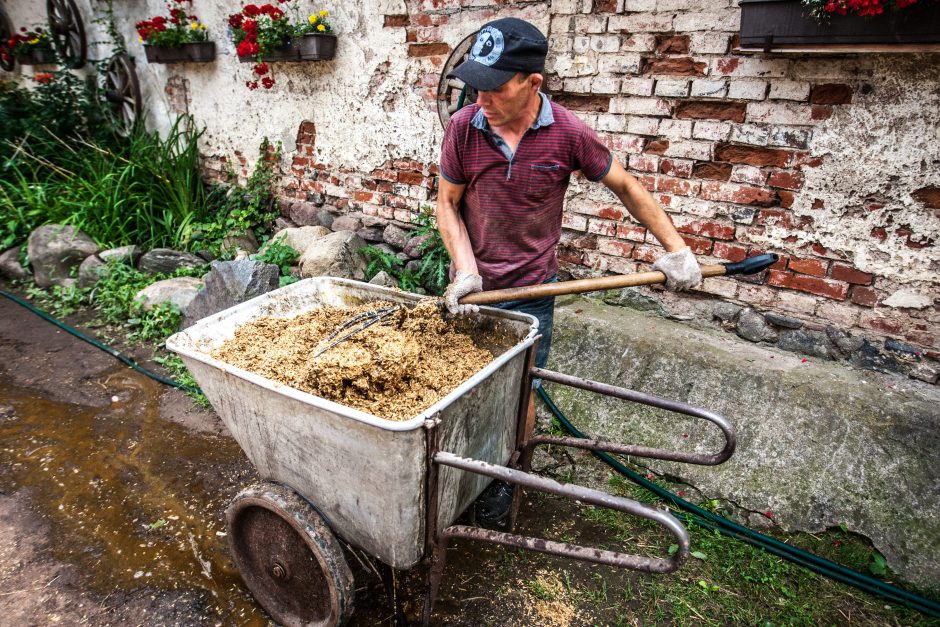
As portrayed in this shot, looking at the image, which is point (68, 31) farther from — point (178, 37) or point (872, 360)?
point (872, 360)

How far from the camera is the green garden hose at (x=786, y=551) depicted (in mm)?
1934

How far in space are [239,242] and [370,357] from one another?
3.28m

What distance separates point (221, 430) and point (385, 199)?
6.31ft

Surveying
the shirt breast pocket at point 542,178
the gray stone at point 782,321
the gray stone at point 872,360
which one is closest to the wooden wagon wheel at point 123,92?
the shirt breast pocket at point 542,178

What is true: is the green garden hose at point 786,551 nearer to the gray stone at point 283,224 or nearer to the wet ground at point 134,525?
the wet ground at point 134,525

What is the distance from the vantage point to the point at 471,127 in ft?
6.61

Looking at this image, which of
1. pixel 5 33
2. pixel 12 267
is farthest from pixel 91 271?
pixel 5 33

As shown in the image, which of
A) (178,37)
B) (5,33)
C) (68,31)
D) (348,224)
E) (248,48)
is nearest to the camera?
(248,48)

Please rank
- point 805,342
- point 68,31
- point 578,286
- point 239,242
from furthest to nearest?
point 68,31 < point 239,242 < point 805,342 < point 578,286

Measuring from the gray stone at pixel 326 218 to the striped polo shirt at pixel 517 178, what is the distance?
2.34 m

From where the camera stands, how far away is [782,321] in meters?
2.62

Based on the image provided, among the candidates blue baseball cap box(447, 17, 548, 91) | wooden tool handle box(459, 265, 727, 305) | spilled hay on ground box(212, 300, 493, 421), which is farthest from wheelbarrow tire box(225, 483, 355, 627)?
blue baseball cap box(447, 17, 548, 91)

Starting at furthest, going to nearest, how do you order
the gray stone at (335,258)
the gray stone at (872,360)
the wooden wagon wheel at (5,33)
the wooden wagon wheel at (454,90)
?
1. the wooden wagon wheel at (5,33)
2. the gray stone at (335,258)
3. the wooden wagon wheel at (454,90)
4. the gray stone at (872,360)

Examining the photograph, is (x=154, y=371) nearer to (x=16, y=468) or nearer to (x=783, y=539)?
(x=16, y=468)
